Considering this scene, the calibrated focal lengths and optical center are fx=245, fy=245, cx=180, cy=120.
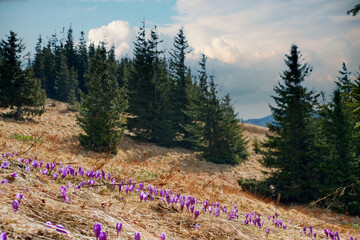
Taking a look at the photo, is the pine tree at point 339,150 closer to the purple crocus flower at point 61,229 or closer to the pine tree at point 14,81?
the purple crocus flower at point 61,229

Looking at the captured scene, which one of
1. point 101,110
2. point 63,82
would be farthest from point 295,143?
point 63,82

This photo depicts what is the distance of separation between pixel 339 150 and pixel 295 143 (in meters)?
2.35

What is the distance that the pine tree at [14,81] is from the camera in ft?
74.2

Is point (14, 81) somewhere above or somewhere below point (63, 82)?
below

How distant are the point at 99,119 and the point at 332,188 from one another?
15337 millimetres

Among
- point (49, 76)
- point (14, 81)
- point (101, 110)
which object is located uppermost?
point (49, 76)

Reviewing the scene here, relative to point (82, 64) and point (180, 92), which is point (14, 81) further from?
point (82, 64)

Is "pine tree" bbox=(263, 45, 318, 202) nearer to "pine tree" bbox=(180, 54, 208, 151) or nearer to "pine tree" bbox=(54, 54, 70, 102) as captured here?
"pine tree" bbox=(180, 54, 208, 151)

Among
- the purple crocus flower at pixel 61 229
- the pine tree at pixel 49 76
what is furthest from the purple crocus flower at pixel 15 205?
the pine tree at pixel 49 76

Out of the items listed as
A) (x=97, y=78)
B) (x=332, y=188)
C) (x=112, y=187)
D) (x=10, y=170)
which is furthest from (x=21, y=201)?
(x=97, y=78)

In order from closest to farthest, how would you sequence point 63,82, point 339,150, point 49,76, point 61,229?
point 61,229
point 339,150
point 63,82
point 49,76

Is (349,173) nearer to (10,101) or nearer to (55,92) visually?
(10,101)

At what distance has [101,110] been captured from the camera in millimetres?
18844

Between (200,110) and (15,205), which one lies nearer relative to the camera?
(15,205)
